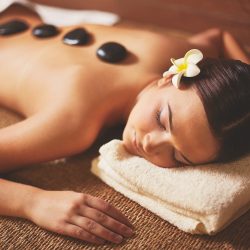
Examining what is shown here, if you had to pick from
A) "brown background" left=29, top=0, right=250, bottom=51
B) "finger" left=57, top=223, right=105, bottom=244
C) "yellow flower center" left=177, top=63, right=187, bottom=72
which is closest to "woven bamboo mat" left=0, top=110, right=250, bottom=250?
"finger" left=57, top=223, right=105, bottom=244

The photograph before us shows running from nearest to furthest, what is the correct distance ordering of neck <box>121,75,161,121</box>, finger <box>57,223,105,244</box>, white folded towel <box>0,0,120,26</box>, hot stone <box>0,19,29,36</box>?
finger <box>57,223,105,244</box> < neck <box>121,75,161,121</box> < hot stone <box>0,19,29,36</box> < white folded towel <box>0,0,120,26</box>

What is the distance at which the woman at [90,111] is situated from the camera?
3.11 feet

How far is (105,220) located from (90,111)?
310 mm

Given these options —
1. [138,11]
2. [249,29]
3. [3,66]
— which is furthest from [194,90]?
[138,11]

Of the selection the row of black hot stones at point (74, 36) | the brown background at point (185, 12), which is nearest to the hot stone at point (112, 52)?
the row of black hot stones at point (74, 36)

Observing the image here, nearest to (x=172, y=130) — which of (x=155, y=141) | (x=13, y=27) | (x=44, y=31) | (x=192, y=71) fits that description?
(x=155, y=141)

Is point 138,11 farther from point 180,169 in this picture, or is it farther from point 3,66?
point 180,169

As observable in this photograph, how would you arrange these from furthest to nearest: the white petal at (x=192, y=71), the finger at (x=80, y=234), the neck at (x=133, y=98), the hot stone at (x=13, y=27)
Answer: the hot stone at (x=13, y=27) → the neck at (x=133, y=98) → the white petal at (x=192, y=71) → the finger at (x=80, y=234)

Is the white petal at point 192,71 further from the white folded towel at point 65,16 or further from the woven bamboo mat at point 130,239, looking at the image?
the white folded towel at point 65,16

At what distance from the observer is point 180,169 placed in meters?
1.01

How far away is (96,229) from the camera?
0.91 m

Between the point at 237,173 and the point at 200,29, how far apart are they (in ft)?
3.08

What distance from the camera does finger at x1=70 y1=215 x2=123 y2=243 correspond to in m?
0.91

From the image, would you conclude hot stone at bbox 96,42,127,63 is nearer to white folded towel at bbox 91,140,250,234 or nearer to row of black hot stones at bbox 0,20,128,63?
row of black hot stones at bbox 0,20,128,63
